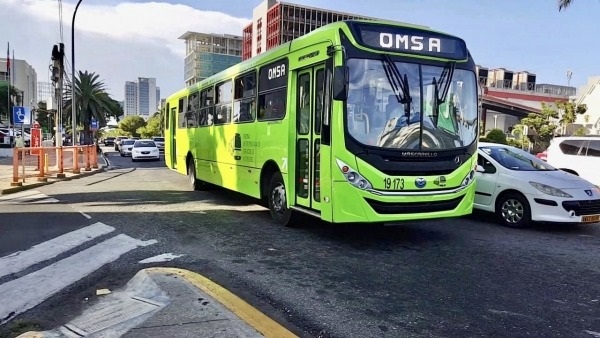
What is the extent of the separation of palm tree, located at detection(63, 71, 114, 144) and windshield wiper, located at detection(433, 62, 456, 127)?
161 ft

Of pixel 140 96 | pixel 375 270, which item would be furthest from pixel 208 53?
pixel 375 270

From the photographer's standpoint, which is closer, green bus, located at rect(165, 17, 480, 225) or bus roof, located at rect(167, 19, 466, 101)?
green bus, located at rect(165, 17, 480, 225)

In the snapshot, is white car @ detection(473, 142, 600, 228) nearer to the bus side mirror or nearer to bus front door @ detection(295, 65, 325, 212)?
bus front door @ detection(295, 65, 325, 212)

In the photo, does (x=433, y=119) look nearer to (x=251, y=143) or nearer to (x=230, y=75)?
(x=251, y=143)

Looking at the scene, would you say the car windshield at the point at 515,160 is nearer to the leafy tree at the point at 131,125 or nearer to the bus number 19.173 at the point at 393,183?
the bus number 19.173 at the point at 393,183

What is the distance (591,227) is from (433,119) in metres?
4.77

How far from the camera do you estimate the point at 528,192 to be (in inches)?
346

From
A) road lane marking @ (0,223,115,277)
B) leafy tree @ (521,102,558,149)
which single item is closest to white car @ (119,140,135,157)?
road lane marking @ (0,223,115,277)

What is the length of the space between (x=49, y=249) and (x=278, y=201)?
3667 mm

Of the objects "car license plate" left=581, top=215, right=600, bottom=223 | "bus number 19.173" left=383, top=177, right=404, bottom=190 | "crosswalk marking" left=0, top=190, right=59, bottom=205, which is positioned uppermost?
"bus number 19.173" left=383, top=177, right=404, bottom=190

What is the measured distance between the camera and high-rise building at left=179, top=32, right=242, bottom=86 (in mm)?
136125

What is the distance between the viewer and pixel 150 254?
21.3 feet

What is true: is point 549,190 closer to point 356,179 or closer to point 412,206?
point 412,206

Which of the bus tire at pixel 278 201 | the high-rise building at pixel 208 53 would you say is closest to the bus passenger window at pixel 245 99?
the bus tire at pixel 278 201
